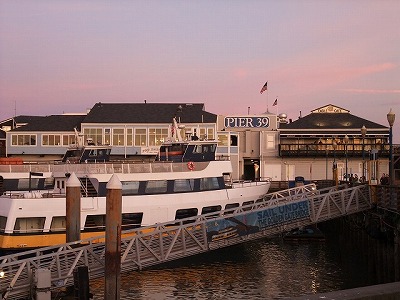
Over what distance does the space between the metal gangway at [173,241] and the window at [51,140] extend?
45.2m

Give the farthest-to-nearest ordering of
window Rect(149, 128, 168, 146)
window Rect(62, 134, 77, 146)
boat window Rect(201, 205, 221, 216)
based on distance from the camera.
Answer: window Rect(62, 134, 77, 146), window Rect(149, 128, 168, 146), boat window Rect(201, 205, 221, 216)

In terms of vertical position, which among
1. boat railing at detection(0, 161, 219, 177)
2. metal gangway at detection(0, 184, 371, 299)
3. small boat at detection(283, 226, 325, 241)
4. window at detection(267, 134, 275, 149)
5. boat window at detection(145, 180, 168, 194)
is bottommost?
small boat at detection(283, 226, 325, 241)

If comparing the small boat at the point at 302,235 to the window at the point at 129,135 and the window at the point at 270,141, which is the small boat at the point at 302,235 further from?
the window at the point at 129,135

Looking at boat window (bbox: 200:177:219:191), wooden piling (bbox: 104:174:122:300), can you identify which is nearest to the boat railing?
boat window (bbox: 200:177:219:191)

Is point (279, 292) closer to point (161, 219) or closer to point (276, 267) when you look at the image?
point (276, 267)

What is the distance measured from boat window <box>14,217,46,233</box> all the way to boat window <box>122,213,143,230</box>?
4507 mm

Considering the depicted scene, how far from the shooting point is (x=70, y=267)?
72.1ft

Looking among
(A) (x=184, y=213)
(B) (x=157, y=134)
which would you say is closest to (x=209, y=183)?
(A) (x=184, y=213)

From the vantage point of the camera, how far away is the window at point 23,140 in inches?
2825

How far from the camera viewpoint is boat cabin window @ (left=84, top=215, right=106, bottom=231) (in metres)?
31.5

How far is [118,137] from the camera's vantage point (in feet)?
232

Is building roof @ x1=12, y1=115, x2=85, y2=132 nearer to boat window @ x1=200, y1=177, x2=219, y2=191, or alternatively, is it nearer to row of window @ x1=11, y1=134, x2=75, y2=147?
row of window @ x1=11, y1=134, x2=75, y2=147

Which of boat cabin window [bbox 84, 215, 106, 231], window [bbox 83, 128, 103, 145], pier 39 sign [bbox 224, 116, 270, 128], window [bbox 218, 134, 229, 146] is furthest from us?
pier 39 sign [bbox 224, 116, 270, 128]

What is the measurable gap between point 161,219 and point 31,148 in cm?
4230
